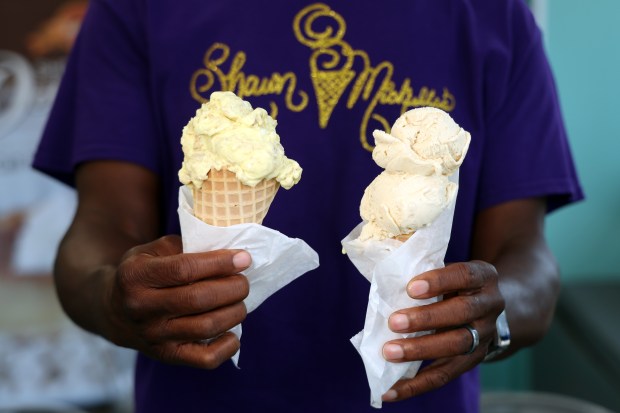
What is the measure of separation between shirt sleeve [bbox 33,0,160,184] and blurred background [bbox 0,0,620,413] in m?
1.48

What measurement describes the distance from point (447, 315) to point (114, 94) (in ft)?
2.91

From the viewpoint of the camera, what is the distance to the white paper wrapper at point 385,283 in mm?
1273

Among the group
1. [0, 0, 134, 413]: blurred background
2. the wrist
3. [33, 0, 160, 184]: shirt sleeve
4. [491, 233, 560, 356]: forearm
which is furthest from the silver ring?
[0, 0, 134, 413]: blurred background

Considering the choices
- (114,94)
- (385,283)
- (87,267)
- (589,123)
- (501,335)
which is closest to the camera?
(385,283)

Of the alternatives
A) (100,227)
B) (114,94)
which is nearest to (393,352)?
(100,227)

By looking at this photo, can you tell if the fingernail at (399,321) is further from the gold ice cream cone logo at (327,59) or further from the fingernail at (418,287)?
the gold ice cream cone logo at (327,59)

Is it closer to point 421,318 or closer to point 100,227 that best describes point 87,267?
point 100,227

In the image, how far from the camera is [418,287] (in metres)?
1.20

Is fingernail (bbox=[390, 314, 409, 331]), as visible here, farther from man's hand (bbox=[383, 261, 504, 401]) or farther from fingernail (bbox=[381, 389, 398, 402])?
fingernail (bbox=[381, 389, 398, 402])

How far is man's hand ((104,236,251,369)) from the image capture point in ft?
3.86

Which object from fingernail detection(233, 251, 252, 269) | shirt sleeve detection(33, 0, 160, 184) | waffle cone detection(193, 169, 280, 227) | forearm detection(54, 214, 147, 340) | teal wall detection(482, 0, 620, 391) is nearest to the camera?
fingernail detection(233, 251, 252, 269)

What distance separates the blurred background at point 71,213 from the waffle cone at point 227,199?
75.9 inches

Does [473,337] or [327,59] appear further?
[327,59]

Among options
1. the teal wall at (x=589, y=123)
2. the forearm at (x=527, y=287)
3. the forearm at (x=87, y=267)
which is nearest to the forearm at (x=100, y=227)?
the forearm at (x=87, y=267)
